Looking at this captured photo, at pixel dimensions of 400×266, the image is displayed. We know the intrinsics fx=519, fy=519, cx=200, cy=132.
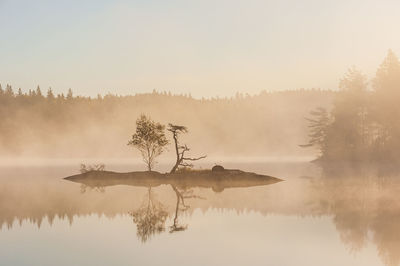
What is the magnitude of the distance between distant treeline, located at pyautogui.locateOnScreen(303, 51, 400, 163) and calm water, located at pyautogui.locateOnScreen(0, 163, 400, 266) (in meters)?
53.5

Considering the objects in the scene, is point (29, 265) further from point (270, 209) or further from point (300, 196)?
point (300, 196)

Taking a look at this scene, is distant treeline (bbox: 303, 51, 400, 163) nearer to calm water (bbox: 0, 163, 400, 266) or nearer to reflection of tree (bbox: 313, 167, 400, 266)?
reflection of tree (bbox: 313, 167, 400, 266)

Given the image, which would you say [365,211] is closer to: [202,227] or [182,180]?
[202,227]

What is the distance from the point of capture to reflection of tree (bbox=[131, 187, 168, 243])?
82.9 ft

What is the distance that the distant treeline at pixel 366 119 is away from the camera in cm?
9644

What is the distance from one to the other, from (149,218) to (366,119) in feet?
260

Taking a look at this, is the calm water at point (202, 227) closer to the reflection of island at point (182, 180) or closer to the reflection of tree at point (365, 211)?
the reflection of tree at point (365, 211)

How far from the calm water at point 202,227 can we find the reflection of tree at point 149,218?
6 centimetres

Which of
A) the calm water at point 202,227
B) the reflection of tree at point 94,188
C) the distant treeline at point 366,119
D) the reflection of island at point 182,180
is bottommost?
the calm water at point 202,227

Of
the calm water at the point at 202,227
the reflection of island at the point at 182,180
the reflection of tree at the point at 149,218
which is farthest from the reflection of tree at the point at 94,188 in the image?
the reflection of tree at the point at 149,218

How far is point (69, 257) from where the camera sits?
19969 millimetres

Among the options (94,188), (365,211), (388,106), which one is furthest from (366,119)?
(365,211)

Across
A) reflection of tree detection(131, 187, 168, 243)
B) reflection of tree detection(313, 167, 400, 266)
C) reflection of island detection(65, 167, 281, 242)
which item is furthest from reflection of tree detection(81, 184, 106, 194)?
reflection of tree detection(313, 167, 400, 266)

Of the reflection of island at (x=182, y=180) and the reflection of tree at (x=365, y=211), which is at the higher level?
the reflection of island at (x=182, y=180)
